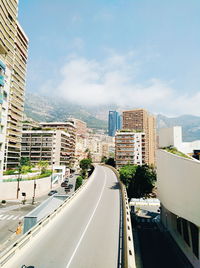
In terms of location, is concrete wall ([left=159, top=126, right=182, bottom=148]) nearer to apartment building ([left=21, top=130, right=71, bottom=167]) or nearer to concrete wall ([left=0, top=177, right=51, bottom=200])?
concrete wall ([left=0, top=177, right=51, bottom=200])

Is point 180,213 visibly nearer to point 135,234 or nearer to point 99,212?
point 99,212

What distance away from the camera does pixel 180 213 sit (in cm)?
2308

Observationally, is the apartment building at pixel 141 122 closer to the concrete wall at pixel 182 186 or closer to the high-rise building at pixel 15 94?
the high-rise building at pixel 15 94

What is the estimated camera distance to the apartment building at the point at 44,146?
8975 cm

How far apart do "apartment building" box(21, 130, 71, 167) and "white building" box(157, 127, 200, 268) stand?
6479 cm

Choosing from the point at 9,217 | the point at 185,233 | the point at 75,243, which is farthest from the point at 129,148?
the point at 75,243

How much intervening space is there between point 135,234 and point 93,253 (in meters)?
27.2

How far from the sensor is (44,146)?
297ft

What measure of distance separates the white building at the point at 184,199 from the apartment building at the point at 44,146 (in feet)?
213

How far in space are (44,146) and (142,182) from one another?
57.1 metres

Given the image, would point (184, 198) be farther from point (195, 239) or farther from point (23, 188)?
point (23, 188)

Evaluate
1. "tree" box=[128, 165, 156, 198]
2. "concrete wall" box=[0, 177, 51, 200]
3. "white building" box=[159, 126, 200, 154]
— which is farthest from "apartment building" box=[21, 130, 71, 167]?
"white building" box=[159, 126, 200, 154]

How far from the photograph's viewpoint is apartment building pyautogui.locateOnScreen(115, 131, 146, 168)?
103 meters

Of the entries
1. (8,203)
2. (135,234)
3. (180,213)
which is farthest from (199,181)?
(8,203)
